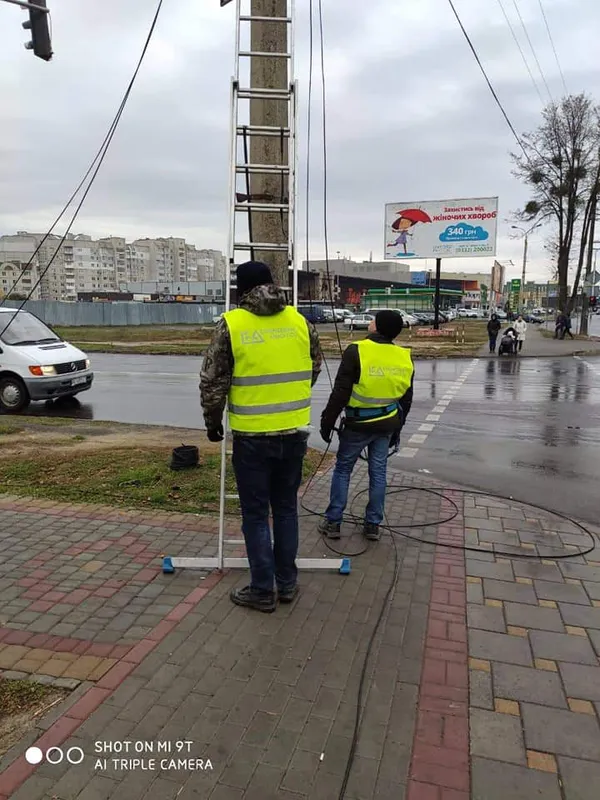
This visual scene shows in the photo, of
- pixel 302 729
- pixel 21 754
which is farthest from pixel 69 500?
pixel 302 729

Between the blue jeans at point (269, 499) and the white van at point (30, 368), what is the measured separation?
920 cm

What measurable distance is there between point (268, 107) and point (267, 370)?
2.58 meters

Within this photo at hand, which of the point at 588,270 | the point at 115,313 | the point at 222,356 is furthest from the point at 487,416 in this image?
the point at 115,313

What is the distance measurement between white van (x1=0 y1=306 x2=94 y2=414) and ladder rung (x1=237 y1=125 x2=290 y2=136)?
323 inches

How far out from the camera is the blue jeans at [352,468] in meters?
4.76

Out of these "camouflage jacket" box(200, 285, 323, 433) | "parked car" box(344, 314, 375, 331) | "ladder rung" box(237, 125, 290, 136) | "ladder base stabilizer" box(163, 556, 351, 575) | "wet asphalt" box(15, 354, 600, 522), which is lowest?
"parked car" box(344, 314, 375, 331)

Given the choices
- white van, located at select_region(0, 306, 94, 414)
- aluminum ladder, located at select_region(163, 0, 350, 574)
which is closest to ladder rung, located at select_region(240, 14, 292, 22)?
aluminum ladder, located at select_region(163, 0, 350, 574)

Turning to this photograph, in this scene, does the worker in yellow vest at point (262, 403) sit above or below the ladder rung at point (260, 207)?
below

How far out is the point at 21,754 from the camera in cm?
239

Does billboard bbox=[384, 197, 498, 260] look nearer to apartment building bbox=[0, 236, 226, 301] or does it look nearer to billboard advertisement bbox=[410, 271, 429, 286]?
billboard advertisement bbox=[410, 271, 429, 286]

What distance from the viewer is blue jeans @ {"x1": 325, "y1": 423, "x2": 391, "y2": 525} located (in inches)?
187

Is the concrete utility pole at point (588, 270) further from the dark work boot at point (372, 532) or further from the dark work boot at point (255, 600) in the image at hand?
the dark work boot at point (255, 600)

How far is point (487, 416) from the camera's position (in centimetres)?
1128

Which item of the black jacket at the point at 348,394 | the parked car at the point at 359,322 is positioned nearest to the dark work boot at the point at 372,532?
the black jacket at the point at 348,394
